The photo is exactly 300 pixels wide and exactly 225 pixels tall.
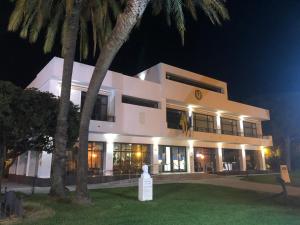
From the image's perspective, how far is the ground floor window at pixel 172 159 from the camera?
102 ft

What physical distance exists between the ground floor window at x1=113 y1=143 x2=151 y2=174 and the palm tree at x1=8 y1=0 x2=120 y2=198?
500 inches

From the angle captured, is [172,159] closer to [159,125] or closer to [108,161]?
[159,125]

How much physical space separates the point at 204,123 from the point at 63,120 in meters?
25.9

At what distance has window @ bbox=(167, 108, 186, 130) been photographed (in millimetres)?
32188

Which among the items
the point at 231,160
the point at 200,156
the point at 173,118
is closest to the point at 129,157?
the point at 173,118

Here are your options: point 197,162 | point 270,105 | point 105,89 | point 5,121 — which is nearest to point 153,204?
point 5,121

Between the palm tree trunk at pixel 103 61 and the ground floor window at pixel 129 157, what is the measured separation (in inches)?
608

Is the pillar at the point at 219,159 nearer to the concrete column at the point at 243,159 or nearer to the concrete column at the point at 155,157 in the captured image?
the concrete column at the point at 243,159

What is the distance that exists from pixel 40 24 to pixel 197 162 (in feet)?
82.8

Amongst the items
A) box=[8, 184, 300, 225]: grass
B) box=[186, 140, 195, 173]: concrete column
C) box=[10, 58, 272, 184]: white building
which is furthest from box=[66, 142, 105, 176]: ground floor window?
box=[8, 184, 300, 225]: grass

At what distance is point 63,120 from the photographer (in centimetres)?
1260

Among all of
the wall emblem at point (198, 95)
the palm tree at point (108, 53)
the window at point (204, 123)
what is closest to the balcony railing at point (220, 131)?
the window at point (204, 123)

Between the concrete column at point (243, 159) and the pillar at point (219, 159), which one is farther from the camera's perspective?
the concrete column at point (243, 159)

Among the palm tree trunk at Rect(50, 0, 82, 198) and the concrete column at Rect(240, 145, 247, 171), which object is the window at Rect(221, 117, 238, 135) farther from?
the palm tree trunk at Rect(50, 0, 82, 198)
